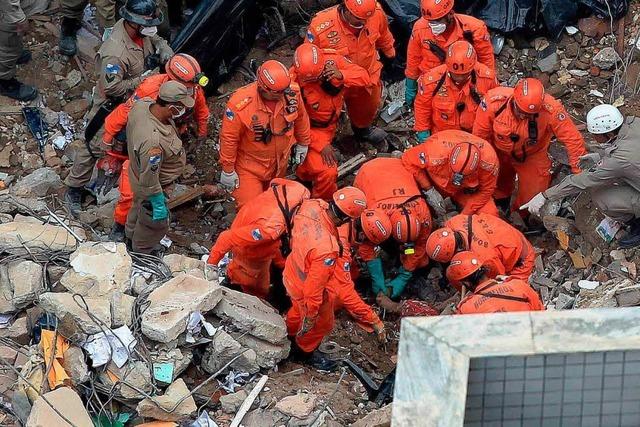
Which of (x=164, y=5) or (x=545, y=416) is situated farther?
(x=164, y=5)

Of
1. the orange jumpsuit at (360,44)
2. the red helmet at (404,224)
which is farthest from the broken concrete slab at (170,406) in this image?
the orange jumpsuit at (360,44)

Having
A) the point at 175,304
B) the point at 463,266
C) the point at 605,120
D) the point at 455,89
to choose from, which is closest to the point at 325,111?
the point at 455,89

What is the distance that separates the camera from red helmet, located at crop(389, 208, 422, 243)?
7340 mm

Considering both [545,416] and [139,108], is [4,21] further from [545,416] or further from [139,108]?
[545,416]

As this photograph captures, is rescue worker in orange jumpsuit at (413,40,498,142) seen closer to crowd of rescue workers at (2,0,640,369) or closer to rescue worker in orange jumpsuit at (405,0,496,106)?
crowd of rescue workers at (2,0,640,369)

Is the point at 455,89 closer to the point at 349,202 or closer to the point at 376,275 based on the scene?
the point at 376,275

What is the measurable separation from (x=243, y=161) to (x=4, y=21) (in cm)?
257

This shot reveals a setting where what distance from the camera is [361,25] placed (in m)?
8.38

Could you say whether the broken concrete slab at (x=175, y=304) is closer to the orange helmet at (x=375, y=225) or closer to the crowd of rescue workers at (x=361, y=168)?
the crowd of rescue workers at (x=361, y=168)

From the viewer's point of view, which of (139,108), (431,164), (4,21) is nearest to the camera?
(139,108)

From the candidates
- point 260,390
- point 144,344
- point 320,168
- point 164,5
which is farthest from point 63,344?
point 164,5

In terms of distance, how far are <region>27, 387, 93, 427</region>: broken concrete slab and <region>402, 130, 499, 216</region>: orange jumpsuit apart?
3.54 meters

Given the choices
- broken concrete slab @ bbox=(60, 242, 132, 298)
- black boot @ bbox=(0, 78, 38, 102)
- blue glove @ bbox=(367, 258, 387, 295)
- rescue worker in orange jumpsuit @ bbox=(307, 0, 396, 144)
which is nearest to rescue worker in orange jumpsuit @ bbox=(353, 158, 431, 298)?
blue glove @ bbox=(367, 258, 387, 295)

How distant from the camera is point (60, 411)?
17.0 ft
